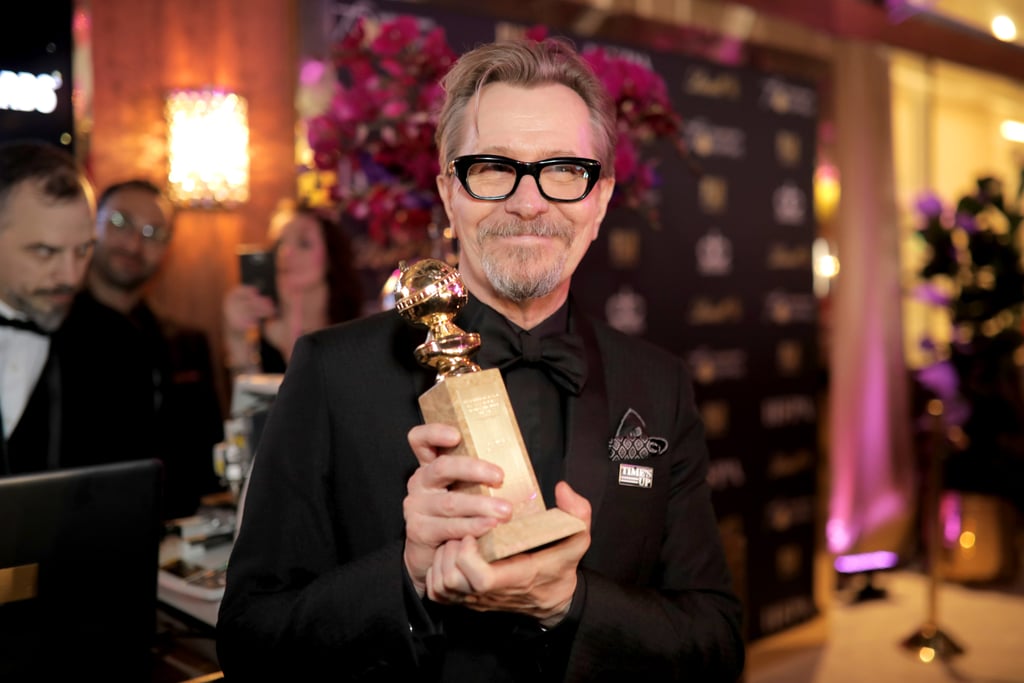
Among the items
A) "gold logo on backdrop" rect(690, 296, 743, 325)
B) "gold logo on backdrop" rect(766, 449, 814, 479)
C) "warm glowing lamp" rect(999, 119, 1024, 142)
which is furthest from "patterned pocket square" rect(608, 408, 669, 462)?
"warm glowing lamp" rect(999, 119, 1024, 142)

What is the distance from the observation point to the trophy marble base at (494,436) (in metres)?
1.03

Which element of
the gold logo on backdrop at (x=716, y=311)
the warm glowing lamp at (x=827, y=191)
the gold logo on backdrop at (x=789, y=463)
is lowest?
the gold logo on backdrop at (x=789, y=463)

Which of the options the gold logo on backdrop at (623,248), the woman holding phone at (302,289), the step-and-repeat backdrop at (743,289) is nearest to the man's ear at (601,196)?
the woman holding phone at (302,289)

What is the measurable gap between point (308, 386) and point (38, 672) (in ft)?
1.88

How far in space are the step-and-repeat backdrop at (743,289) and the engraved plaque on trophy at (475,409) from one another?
2726 mm

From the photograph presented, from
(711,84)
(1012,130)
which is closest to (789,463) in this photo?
(711,84)

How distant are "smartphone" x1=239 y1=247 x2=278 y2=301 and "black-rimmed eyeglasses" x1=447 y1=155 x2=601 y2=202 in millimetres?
1666

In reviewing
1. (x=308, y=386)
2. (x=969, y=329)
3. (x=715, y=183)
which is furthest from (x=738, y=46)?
(x=308, y=386)

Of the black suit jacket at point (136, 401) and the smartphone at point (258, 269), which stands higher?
the smartphone at point (258, 269)

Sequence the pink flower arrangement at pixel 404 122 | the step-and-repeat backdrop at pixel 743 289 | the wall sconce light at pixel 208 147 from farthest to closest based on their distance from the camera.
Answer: the step-and-repeat backdrop at pixel 743 289
the wall sconce light at pixel 208 147
the pink flower arrangement at pixel 404 122

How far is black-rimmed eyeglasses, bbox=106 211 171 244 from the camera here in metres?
2.81

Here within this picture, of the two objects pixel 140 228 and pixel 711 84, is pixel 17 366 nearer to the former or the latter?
pixel 140 228

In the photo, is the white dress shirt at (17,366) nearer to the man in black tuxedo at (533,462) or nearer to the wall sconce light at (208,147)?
the man in black tuxedo at (533,462)

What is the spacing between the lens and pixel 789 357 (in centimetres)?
459
